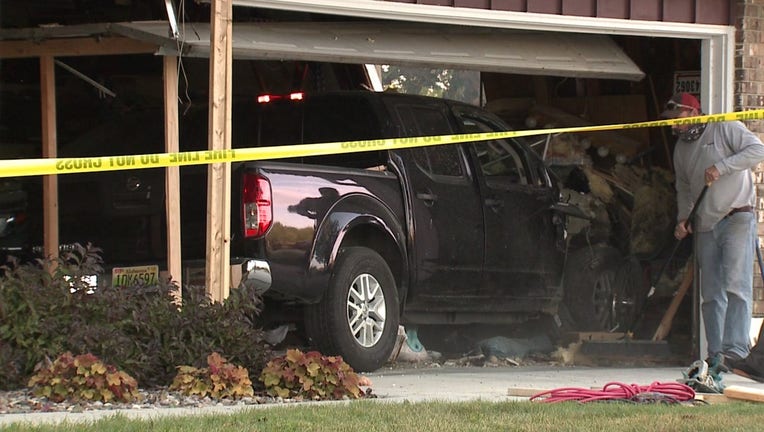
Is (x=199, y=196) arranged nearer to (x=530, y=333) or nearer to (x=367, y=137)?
(x=367, y=137)

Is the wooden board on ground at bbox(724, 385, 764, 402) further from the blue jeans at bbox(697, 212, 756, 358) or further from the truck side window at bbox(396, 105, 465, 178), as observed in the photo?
the truck side window at bbox(396, 105, 465, 178)

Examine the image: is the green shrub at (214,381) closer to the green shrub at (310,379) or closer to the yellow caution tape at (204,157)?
the green shrub at (310,379)

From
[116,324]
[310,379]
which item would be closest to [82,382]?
[116,324]

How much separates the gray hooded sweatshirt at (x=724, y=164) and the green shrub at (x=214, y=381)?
414 centimetres

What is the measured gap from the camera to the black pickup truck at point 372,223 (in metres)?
9.05

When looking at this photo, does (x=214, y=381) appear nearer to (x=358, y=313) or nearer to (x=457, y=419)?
(x=457, y=419)

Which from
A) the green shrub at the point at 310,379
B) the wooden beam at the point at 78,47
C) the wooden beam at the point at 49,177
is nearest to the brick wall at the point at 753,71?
the green shrub at the point at 310,379

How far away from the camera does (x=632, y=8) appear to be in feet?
36.9

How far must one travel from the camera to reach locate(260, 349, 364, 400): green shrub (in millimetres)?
7676

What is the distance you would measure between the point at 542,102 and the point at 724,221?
5541 mm

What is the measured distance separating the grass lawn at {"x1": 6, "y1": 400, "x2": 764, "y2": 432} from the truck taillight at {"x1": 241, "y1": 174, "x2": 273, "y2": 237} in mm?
1844

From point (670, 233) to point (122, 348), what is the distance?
6.93 metres

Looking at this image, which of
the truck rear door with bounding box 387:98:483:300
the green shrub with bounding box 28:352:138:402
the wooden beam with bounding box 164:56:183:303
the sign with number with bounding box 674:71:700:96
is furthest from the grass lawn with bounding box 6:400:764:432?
the sign with number with bounding box 674:71:700:96

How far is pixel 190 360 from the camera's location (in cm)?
785
